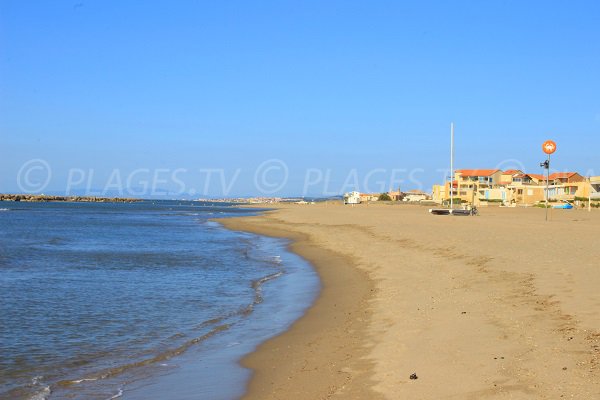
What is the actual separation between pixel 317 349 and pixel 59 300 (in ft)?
26.6

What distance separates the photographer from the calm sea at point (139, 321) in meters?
8.16

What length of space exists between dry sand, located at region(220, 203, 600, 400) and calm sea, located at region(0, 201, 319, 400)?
71 centimetres

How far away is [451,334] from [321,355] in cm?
207

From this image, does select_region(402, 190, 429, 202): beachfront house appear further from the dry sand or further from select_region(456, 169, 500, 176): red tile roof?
the dry sand

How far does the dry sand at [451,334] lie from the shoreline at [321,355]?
0.06ft

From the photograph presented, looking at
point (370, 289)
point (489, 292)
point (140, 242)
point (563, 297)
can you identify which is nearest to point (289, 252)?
point (140, 242)

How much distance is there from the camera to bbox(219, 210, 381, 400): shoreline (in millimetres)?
7273

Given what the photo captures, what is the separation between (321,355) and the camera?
9.05 meters

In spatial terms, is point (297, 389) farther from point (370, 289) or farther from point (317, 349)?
point (370, 289)

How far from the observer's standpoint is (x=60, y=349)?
10008 millimetres

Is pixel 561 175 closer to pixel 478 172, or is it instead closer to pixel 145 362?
pixel 478 172

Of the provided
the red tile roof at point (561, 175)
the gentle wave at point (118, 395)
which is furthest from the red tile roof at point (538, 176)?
the gentle wave at point (118, 395)

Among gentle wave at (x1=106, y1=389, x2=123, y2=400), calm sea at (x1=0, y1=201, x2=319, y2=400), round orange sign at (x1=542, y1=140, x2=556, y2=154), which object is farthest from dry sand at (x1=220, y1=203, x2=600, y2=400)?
round orange sign at (x1=542, y1=140, x2=556, y2=154)

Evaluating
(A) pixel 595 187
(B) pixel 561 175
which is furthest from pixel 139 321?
(B) pixel 561 175
